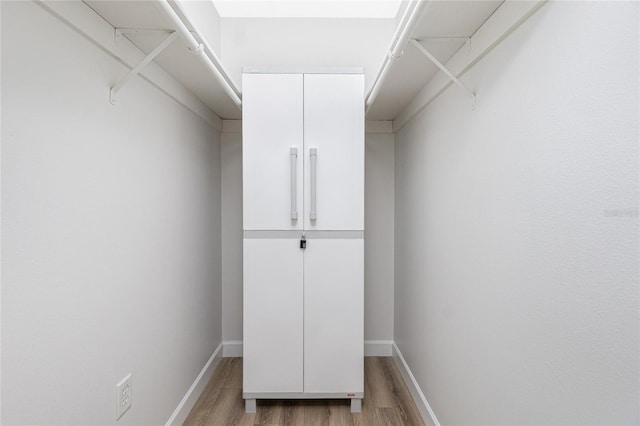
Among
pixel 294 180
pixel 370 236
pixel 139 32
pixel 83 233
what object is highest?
pixel 139 32

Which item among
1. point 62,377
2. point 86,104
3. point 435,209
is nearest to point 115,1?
point 86,104

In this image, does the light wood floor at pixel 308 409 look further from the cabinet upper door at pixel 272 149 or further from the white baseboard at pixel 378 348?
the cabinet upper door at pixel 272 149

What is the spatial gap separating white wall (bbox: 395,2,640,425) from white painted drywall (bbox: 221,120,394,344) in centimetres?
102

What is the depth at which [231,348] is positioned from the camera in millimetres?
2604

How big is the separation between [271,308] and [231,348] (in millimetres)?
986

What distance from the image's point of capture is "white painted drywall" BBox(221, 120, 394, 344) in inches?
102

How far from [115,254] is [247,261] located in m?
0.76

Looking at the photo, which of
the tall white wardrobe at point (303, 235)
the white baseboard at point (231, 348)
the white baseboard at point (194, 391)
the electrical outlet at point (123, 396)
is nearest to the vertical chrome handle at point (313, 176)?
the tall white wardrobe at point (303, 235)

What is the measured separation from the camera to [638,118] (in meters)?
0.64

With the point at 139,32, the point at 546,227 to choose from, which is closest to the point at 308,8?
the point at 139,32

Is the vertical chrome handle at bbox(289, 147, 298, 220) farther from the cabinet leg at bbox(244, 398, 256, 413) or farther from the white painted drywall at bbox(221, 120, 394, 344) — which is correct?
the cabinet leg at bbox(244, 398, 256, 413)

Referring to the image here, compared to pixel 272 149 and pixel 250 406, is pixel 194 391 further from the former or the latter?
pixel 272 149

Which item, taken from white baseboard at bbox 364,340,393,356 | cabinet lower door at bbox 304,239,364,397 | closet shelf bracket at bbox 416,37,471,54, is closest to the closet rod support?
closet shelf bracket at bbox 416,37,471,54

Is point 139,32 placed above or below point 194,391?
above
